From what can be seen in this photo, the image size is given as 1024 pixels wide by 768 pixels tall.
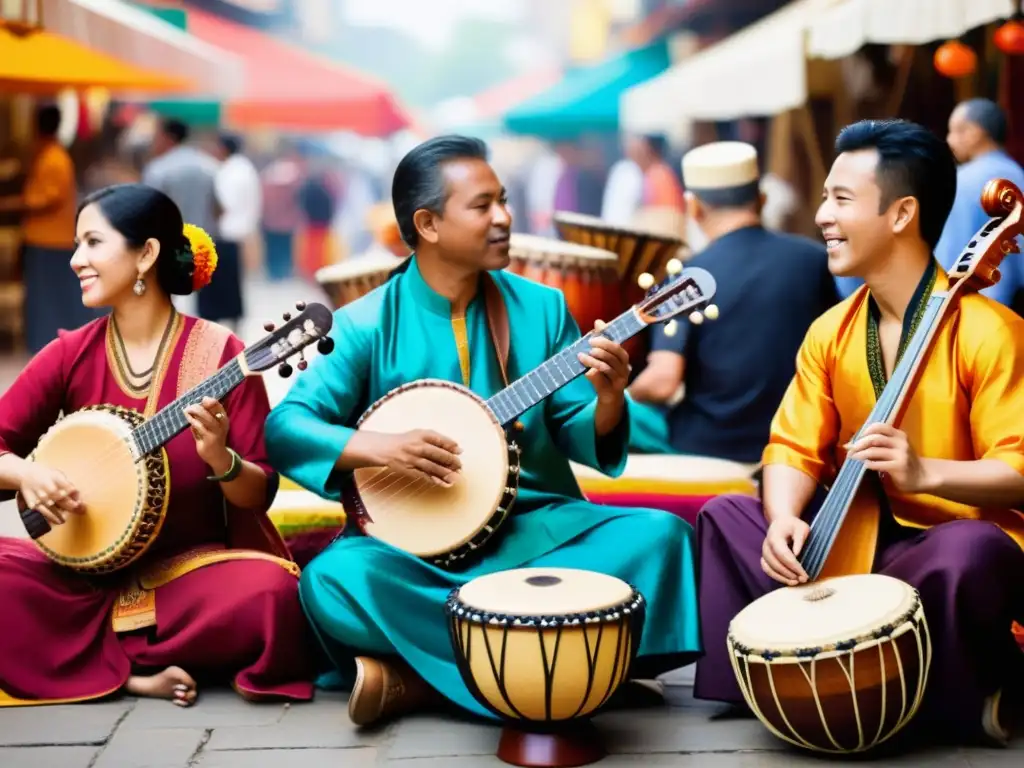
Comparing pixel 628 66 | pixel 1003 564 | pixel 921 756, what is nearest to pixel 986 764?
pixel 921 756

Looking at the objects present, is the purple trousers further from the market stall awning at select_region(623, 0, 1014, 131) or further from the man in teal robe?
the market stall awning at select_region(623, 0, 1014, 131)

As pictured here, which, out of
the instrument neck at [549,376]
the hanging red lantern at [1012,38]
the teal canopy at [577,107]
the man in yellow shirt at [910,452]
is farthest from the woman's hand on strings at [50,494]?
the teal canopy at [577,107]

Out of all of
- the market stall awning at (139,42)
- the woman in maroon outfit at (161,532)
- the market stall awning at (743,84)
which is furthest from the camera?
the market stall awning at (743,84)

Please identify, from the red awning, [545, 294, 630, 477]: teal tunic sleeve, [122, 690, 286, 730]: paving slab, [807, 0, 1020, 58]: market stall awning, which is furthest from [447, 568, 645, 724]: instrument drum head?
the red awning

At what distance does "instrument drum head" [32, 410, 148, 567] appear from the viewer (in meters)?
4.21

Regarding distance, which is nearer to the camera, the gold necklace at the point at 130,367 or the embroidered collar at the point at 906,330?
the embroidered collar at the point at 906,330

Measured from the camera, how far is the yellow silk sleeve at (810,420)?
13.4 ft

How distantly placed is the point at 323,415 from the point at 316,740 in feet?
2.98

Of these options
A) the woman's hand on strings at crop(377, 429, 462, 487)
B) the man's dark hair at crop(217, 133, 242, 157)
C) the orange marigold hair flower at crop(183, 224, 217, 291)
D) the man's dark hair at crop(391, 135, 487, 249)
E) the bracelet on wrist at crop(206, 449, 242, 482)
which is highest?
the man's dark hair at crop(391, 135, 487, 249)

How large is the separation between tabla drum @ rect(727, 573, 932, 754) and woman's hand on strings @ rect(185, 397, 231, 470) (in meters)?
1.44

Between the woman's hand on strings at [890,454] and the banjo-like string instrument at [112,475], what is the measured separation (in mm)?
1597

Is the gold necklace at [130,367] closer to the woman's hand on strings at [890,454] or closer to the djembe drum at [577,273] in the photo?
the woman's hand on strings at [890,454]

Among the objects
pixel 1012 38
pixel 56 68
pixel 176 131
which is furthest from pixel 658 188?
pixel 1012 38

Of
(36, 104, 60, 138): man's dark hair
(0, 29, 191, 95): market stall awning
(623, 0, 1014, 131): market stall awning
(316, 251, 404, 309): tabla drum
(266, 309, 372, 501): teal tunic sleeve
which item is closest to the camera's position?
(266, 309, 372, 501): teal tunic sleeve
